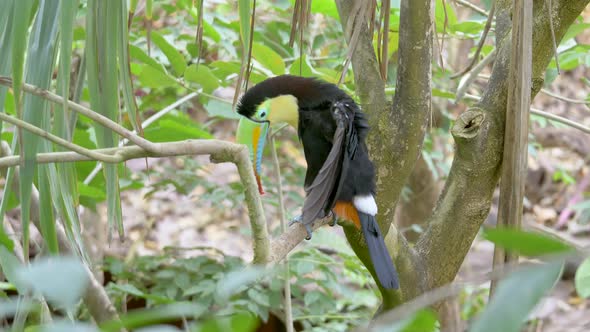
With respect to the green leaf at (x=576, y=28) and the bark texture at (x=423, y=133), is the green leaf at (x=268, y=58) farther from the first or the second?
the green leaf at (x=576, y=28)

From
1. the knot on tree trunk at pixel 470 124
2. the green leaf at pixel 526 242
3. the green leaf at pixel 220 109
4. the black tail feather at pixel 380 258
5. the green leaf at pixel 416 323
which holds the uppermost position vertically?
the green leaf at pixel 526 242

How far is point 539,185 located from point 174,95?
3.04 metres

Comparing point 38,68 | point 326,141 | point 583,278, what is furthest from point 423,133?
point 38,68

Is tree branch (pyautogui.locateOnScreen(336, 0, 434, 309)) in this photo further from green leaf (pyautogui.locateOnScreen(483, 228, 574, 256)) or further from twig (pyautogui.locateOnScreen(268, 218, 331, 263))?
green leaf (pyautogui.locateOnScreen(483, 228, 574, 256))

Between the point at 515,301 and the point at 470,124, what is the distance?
3.76 ft

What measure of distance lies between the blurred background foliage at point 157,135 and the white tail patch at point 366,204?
8.3 inches

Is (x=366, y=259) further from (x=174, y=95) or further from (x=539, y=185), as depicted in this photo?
(x=539, y=185)

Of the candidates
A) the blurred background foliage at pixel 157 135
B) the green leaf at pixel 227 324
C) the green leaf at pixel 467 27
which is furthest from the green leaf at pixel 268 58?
the green leaf at pixel 227 324

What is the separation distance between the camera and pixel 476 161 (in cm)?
147

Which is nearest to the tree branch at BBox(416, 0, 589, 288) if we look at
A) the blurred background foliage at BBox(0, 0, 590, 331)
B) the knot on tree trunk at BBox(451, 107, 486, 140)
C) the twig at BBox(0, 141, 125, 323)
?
the knot on tree trunk at BBox(451, 107, 486, 140)

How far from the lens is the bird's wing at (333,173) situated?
1.37 meters

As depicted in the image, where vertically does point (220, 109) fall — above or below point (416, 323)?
below

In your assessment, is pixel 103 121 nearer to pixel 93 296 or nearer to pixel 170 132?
pixel 170 132

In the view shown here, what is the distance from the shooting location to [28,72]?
3.58 feet
